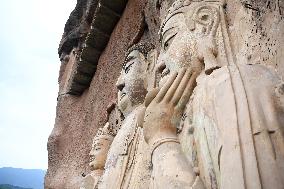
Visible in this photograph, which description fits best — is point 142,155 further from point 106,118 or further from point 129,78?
point 106,118

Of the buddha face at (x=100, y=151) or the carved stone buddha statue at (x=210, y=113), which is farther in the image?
the buddha face at (x=100, y=151)

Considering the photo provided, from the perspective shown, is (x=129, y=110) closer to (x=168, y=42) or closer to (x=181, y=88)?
(x=168, y=42)

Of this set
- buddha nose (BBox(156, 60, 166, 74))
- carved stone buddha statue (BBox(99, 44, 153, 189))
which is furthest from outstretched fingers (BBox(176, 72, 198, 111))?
carved stone buddha statue (BBox(99, 44, 153, 189))

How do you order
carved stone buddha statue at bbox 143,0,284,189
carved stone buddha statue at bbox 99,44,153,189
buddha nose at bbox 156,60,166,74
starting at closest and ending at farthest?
carved stone buddha statue at bbox 143,0,284,189
buddha nose at bbox 156,60,166,74
carved stone buddha statue at bbox 99,44,153,189

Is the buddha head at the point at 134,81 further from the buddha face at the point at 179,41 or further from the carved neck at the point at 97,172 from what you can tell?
the buddha face at the point at 179,41

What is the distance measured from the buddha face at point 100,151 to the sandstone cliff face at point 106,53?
0.79 metres

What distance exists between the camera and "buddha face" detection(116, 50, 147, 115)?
247 cm

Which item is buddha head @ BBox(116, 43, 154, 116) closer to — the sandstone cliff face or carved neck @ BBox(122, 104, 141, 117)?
carved neck @ BBox(122, 104, 141, 117)

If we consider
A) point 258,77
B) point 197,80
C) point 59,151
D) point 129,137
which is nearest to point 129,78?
point 129,137

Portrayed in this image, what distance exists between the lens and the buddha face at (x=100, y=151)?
270 centimetres

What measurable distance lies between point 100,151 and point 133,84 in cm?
61

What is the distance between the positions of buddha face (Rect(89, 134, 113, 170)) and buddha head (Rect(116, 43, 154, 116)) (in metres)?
0.35

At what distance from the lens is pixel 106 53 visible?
13.4 ft

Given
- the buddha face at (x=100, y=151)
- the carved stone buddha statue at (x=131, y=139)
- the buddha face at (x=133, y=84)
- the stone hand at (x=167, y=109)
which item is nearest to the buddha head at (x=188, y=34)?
the stone hand at (x=167, y=109)
